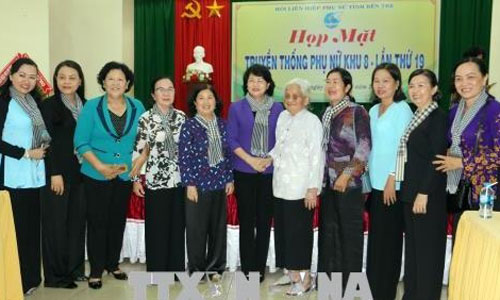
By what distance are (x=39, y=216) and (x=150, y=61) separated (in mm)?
4457

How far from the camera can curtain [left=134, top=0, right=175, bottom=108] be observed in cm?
720

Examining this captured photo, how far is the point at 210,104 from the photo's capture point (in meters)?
3.12

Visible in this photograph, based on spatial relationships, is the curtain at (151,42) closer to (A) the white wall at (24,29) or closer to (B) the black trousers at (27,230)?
(A) the white wall at (24,29)

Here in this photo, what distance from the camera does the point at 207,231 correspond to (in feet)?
10.5

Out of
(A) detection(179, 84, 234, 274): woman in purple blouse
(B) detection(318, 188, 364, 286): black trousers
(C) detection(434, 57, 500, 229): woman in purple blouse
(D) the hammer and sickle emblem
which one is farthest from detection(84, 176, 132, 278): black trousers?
(D) the hammer and sickle emblem

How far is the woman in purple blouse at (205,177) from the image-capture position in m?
3.08

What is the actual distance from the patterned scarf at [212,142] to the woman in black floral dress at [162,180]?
15 cm

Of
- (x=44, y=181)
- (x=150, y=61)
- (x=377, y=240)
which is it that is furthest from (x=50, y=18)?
(x=377, y=240)

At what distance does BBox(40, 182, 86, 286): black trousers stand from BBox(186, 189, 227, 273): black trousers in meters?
0.73

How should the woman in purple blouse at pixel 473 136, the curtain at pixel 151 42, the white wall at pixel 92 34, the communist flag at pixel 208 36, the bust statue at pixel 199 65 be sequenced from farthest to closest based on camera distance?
the curtain at pixel 151 42
the communist flag at pixel 208 36
the bust statue at pixel 199 65
the white wall at pixel 92 34
the woman in purple blouse at pixel 473 136

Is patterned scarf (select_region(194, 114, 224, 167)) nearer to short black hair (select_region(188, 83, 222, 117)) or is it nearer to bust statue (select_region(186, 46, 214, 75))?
short black hair (select_region(188, 83, 222, 117))

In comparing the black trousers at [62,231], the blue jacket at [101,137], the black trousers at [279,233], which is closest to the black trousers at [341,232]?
the black trousers at [279,233]

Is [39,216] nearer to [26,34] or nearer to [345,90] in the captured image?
[345,90]

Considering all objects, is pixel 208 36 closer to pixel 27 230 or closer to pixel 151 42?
pixel 151 42
